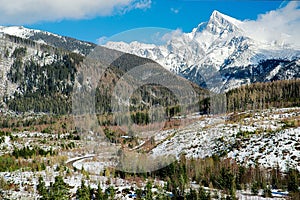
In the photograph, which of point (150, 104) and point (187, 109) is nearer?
point (187, 109)

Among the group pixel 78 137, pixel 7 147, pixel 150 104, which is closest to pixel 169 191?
pixel 7 147

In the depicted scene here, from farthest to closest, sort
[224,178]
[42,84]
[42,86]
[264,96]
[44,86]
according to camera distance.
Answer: [42,84] < [44,86] < [42,86] < [264,96] < [224,178]

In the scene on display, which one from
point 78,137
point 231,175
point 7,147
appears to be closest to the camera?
point 231,175

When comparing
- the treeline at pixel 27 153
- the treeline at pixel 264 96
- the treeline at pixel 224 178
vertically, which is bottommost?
the treeline at pixel 27 153

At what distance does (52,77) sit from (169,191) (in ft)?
561

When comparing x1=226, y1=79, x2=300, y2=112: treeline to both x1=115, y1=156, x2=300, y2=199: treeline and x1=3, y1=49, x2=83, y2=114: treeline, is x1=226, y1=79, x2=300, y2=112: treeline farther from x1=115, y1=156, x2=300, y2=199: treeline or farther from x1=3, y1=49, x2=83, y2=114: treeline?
x1=3, y1=49, x2=83, y2=114: treeline

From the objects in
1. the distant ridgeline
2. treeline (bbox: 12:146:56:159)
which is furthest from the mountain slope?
treeline (bbox: 12:146:56:159)

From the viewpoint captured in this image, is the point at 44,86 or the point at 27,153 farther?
the point at 44,86

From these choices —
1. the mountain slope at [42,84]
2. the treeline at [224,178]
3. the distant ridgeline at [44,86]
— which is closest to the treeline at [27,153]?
the treeline at [224,178]

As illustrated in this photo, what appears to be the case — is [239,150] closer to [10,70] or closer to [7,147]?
[7,147]

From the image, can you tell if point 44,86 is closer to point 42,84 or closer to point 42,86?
point 42,86

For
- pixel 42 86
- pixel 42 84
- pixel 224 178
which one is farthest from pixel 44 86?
pixel 224 178

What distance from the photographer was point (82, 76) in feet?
637

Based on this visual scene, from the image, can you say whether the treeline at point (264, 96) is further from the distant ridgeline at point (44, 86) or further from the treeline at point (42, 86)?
the treeline at point (42, 86)
